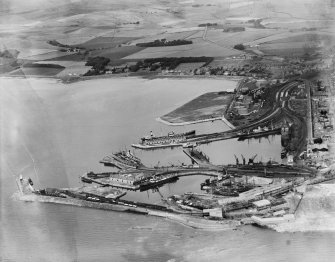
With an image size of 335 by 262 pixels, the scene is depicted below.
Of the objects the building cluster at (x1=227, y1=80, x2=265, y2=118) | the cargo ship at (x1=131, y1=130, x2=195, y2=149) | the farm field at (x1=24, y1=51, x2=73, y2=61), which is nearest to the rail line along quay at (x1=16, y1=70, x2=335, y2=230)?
the cargo ship at (x1=131, y1=130, x2=195, y2=149)

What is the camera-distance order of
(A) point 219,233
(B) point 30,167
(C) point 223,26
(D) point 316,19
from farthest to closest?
1. (C) point 223,26
2. (D) point 316,19
3. (B) point 30,167
4. (A) point 219,233

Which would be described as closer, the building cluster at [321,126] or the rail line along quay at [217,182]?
the rail line along quay at [217,182]

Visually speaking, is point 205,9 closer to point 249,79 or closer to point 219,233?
point 249,79

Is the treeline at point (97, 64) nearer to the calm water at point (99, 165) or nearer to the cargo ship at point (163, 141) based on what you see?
the calm water at point (99, 165)

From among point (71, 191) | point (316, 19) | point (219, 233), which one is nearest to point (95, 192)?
point (71, 191)

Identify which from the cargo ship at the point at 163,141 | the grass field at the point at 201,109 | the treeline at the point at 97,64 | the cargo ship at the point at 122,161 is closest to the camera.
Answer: the cargo ship at the point at 122,161

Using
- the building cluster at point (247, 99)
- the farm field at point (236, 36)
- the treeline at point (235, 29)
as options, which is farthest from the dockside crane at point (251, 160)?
the treeline at point (235, 29)
